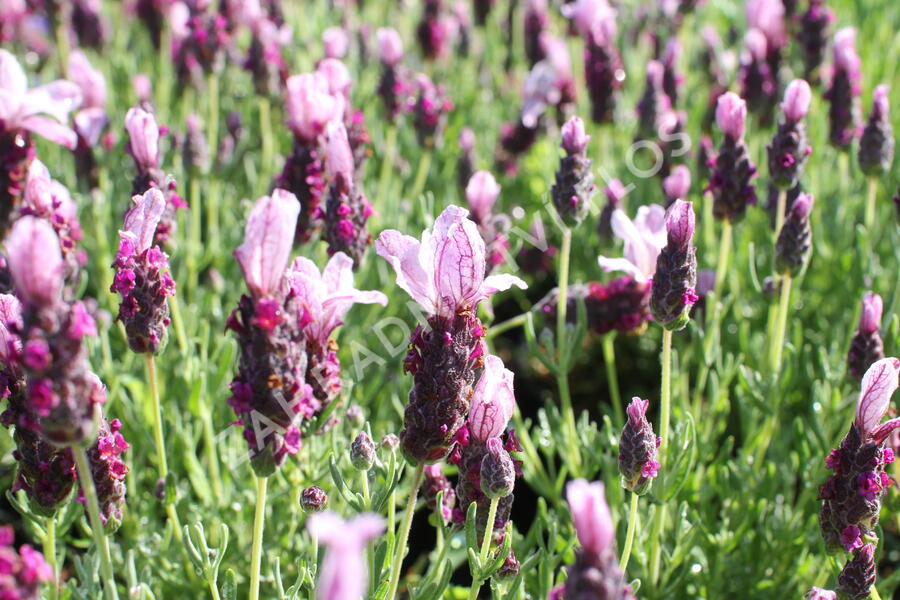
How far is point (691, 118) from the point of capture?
4.70m

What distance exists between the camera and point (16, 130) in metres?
2.42

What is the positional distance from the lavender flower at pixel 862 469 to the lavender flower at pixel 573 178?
35.6 inches

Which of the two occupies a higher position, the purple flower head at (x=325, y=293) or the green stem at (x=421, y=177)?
the green stem at (x=421, y=177)

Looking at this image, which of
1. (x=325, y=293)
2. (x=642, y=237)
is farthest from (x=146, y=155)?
(x=642, y=237)

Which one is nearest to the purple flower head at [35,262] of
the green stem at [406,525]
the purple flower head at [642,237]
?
the green stem at [406,525]

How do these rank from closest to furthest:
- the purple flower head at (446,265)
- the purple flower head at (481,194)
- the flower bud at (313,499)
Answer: the purple flower head at (446,265) < the flower bud at (313,499) < the purple flower head at (481,194)

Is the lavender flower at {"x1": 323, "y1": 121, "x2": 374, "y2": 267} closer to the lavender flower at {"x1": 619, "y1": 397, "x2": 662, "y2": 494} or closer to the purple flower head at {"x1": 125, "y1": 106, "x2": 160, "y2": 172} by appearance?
the purple flower head at {"x1": 125, "y1": 106, "x2": 160, "y2": 172}

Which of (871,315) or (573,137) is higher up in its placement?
(573,137)

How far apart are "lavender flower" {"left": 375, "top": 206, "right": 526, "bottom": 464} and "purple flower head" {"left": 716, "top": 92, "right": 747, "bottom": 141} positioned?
3.69 feet

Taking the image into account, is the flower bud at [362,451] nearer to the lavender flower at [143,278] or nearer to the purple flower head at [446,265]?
the purple flower head at [446,265]

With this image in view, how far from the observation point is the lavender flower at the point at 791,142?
2.52m

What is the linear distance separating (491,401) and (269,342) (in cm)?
42

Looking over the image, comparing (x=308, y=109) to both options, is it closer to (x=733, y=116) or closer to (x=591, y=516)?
(x=733, y=116)

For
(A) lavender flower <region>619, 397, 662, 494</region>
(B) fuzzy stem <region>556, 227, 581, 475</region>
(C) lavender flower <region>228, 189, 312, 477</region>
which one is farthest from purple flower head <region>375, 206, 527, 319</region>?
(B) fuzzy stem <region>556, 227, 581, 475</region>
